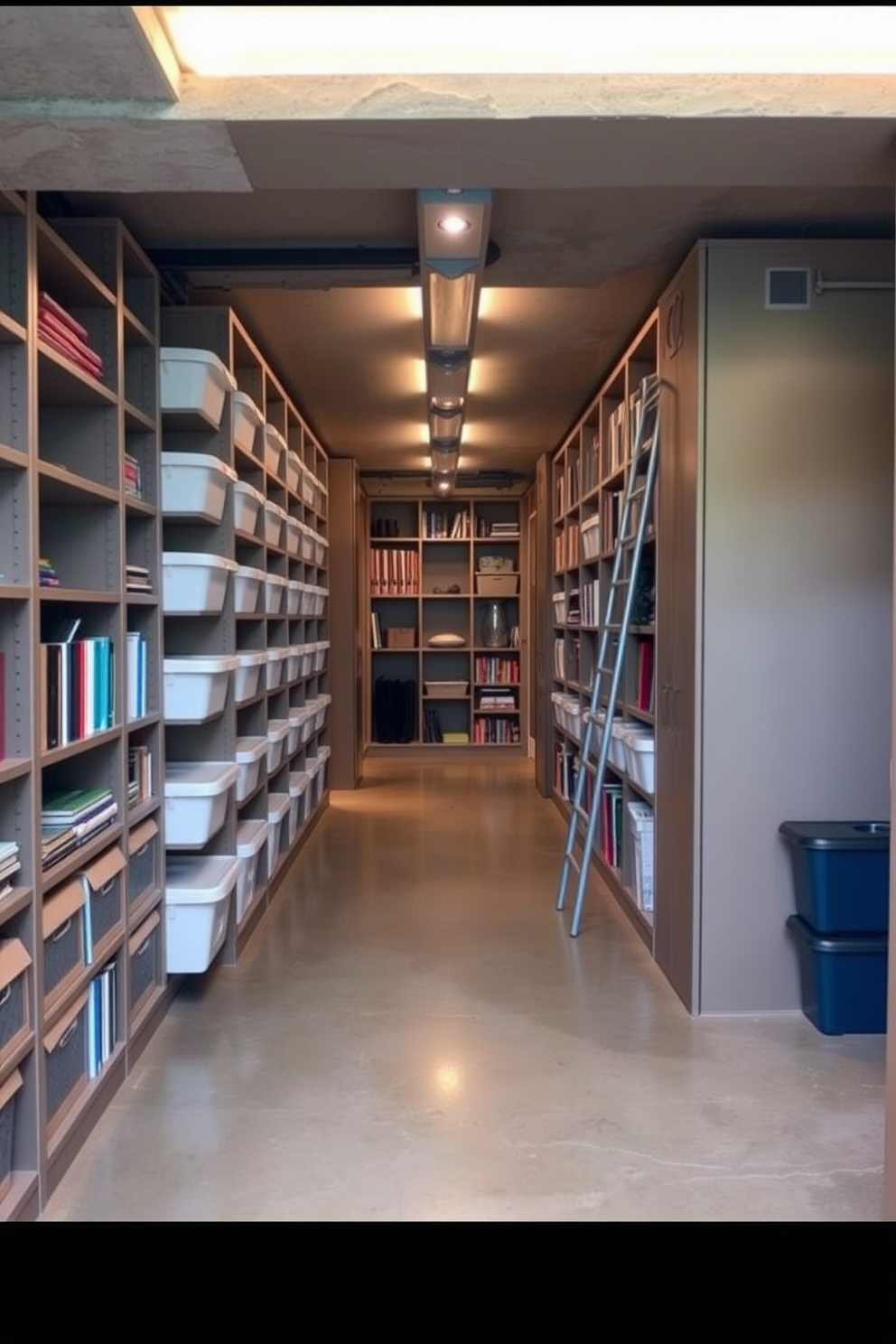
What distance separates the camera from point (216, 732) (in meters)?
3.37

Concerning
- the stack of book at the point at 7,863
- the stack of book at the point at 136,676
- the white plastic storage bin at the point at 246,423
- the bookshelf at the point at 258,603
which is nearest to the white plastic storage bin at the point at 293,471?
the bookshelf at the point at 258,603

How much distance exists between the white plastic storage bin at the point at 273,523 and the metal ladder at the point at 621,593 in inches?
61.8

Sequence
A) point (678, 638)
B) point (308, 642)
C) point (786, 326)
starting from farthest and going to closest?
point (308, 642) < point (678, 638) < point (786, 326)

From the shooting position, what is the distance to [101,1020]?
2371 millimetres

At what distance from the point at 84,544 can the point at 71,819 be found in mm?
767

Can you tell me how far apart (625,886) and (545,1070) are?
1630mm

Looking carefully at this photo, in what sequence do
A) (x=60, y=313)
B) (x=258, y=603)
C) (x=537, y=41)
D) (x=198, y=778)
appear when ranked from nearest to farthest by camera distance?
(x=537, y=41) < (x=60, y=313) < (x=198, y=778) < (x=258, y=603)

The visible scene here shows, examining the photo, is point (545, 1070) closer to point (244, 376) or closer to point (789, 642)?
point (789, 642)

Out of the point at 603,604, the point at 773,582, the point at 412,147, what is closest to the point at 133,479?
the point at 412,147

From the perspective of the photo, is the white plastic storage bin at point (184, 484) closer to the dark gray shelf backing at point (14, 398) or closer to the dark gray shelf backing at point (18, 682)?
the dark gray shelf backing at point (14, 398)

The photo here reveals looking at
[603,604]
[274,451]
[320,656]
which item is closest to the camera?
[274,451]

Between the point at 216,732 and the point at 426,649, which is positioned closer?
the point at 216,732

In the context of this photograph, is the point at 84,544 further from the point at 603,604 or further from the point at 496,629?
the point at 496,629
